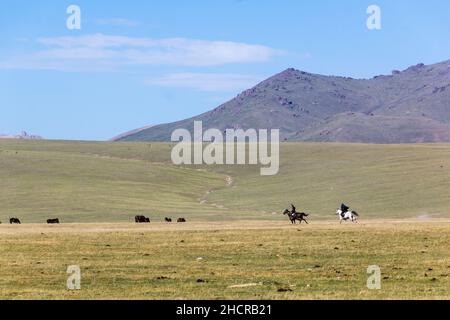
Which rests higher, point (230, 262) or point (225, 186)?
point (225, 186)

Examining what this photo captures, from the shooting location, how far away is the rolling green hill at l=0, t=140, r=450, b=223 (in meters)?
94.6

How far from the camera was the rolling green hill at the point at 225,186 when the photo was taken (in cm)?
9462

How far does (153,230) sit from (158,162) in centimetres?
10528

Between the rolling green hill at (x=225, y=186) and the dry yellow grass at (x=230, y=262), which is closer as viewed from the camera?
the dry yellow grass at (x=230, y=262)

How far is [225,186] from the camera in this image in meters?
130

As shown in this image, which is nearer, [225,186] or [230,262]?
[230,262]

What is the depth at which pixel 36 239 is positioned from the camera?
48.4 meters

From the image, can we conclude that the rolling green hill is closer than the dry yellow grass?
No

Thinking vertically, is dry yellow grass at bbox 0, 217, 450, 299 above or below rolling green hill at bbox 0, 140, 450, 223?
below

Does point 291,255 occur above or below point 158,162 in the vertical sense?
below

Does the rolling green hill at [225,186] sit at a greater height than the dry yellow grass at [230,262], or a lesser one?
greater
